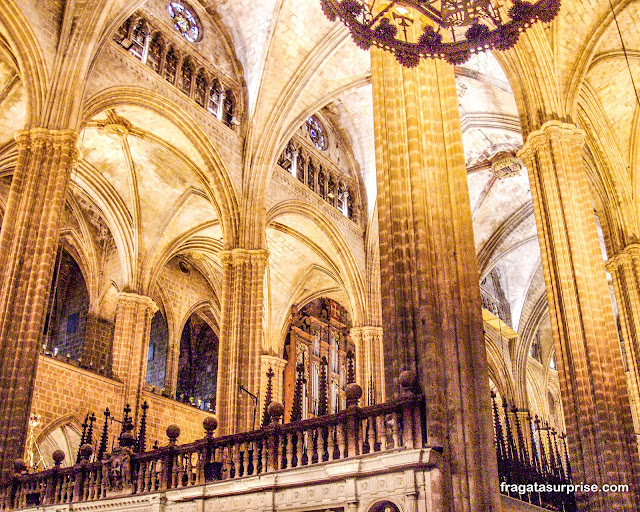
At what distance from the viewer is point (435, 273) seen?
8.52m

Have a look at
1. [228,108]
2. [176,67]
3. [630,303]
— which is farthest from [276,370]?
[630,303]

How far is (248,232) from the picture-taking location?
1767cm

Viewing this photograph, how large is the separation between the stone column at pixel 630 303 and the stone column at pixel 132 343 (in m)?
11.8

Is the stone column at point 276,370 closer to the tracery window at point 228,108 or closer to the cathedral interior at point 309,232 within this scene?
the cathedral interior at point 309,232

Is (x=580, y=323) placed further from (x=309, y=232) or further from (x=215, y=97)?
(x=309, y=232)

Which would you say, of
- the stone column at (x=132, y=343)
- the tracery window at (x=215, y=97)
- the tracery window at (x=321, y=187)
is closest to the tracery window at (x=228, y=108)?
the tracery window at (x=215, y=97)

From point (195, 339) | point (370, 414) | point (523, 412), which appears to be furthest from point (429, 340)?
point (523, 412)

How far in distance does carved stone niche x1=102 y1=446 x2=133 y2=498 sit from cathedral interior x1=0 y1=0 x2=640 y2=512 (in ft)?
0.71

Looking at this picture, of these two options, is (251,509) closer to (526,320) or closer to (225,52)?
(225,52)

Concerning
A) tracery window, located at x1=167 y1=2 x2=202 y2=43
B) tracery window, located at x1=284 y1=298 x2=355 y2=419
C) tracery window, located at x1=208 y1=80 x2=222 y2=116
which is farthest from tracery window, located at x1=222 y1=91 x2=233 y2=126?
tracery window, located at x1=284 y1=298 x2=355 y2=419

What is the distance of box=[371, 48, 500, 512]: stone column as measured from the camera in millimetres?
7406

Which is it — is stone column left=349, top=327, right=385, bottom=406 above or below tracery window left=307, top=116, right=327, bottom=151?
below

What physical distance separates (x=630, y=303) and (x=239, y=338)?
8.91 metres

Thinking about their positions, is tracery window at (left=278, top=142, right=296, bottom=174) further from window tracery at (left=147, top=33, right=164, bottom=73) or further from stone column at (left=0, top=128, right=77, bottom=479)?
stone column at (left=0, top=128, right=77, bottom=479)
